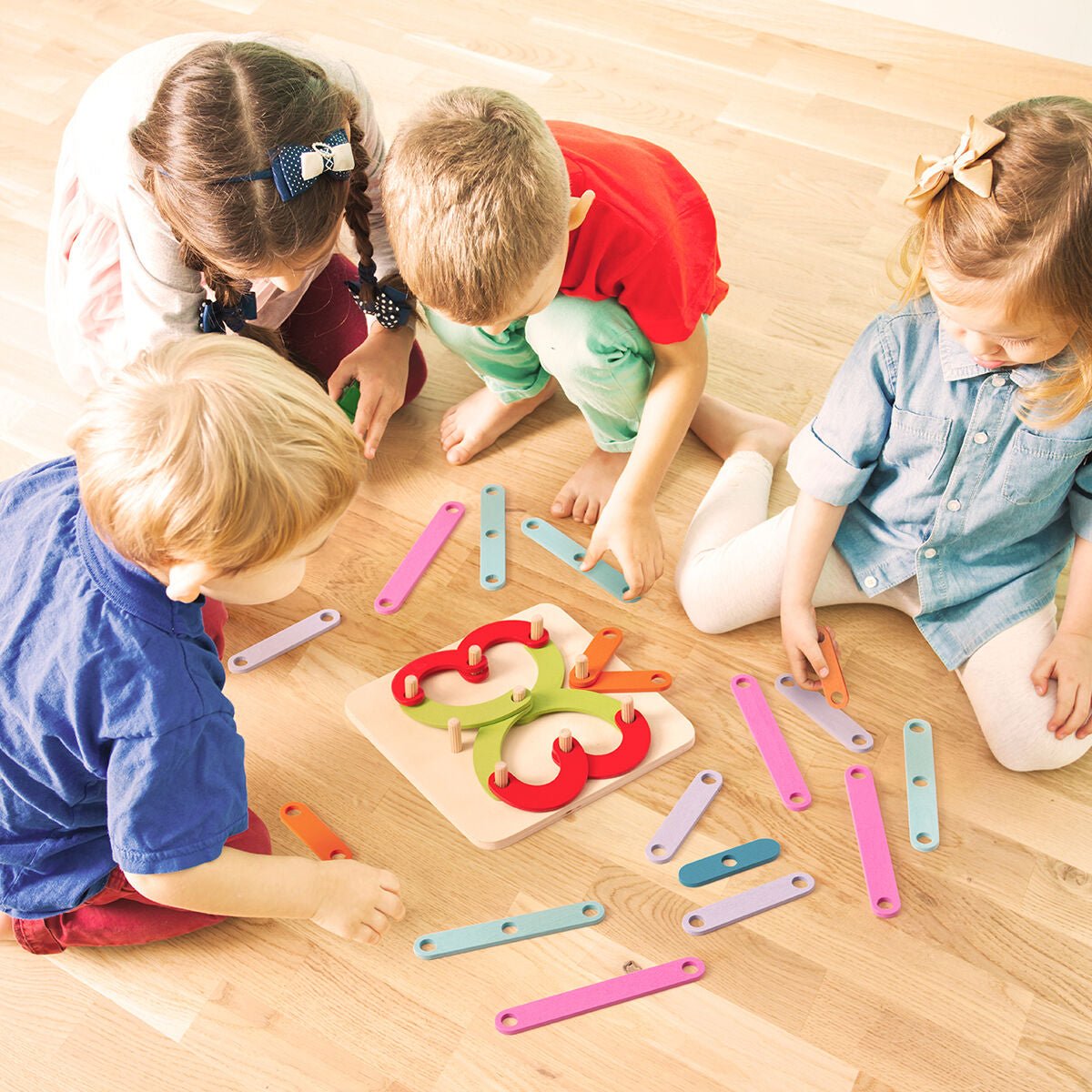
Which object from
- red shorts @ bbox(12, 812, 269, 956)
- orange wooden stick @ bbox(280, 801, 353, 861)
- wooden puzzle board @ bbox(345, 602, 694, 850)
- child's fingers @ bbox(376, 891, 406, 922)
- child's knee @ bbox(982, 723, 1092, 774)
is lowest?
red shorts @ bbox(12, 812, 269, 956)

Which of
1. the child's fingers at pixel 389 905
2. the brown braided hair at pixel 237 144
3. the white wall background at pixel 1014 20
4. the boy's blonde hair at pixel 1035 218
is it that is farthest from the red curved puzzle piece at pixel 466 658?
the white wall background at pixel 1014 20

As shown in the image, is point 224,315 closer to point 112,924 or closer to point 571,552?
point 571,552

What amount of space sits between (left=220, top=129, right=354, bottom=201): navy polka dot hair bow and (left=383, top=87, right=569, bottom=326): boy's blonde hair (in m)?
0.05

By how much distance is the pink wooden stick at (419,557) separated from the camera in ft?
4.21

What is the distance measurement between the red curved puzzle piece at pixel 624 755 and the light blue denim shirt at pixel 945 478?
285mm

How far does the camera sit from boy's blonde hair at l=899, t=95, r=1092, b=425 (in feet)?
2.72

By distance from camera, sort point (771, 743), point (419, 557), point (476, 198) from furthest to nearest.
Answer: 1. point (419, 557)
2. point (771, 743)
3. point (476, 198)

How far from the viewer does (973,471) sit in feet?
3.47

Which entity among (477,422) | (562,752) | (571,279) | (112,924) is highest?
(571,279)

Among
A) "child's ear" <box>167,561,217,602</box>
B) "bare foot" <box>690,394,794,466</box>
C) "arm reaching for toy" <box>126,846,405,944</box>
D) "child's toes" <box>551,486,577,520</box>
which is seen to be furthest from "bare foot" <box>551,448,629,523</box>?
"child's ear" <box>167,561,217,602</box>

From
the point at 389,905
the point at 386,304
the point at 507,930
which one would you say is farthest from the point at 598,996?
the point at 386,304

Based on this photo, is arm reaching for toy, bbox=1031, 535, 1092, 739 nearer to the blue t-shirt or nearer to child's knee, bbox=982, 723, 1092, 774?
child's knee, bbox=982, 723, 1092, 774

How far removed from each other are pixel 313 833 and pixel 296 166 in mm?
614

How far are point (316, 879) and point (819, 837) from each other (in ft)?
1.56
